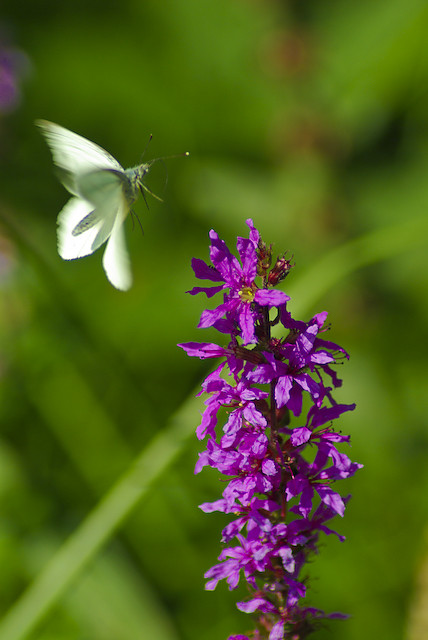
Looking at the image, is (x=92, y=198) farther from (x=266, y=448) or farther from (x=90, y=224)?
(x=266, y=448)

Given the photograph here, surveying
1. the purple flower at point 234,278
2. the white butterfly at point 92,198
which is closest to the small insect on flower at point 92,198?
the white butterfly at point 92,198

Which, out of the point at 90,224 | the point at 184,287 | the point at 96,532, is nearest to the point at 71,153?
the point at 90,224

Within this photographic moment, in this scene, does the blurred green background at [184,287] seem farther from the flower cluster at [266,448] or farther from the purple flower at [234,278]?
the purple flower at [234,278]

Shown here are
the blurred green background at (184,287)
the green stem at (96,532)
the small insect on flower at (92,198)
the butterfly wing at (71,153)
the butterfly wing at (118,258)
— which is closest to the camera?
the butterfly wing at (118,258)

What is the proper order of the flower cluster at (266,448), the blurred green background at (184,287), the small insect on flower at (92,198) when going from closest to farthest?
the flower cluster at (266,448) < the small insect on flower at (92,198) < the blurred green background at (184,287)

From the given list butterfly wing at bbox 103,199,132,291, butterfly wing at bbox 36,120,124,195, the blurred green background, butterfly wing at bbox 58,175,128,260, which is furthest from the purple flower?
the blurred green background
